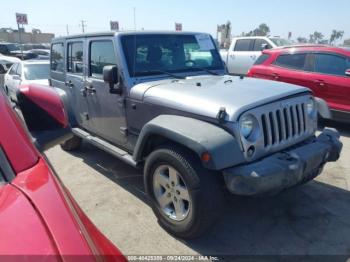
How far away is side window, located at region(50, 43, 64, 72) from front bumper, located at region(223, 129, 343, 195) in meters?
3.90

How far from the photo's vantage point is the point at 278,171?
2.72m

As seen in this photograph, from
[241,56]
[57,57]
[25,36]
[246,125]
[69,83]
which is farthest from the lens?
[25,36]

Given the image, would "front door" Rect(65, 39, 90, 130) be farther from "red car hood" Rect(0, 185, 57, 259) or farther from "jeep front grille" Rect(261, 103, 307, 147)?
"red car hood" Rect(0, 185, 57, 259)

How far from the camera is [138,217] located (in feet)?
11.7

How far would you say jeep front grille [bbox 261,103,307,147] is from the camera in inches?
118

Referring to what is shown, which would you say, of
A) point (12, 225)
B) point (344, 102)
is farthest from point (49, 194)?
point (344, 102)

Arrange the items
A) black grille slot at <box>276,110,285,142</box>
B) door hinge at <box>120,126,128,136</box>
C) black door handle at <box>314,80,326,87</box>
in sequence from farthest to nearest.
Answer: black door handle at <box>314,80,326,87</box> → door hinge at <box>120,126,128,136</box> → black grille slot at <box>276,110,285,142</box>

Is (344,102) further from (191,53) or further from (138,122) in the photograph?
(138,122)

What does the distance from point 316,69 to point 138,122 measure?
4.77 meters

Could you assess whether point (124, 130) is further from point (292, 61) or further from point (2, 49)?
point (2, 49)

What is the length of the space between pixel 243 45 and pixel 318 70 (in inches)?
214

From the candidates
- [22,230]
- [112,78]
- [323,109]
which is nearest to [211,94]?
[112,78]

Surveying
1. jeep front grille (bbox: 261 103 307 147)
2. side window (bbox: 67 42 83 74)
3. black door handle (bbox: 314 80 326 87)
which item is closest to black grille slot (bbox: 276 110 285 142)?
jeep front grille (bbox: 261 103 307 147)

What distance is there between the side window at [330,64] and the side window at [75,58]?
15.9 feet
